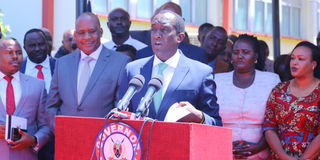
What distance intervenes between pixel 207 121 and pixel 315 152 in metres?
1.71

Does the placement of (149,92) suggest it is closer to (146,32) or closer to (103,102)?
(103,102)

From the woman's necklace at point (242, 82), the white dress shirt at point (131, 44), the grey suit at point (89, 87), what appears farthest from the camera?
the white dress shirt at point (131, 44)

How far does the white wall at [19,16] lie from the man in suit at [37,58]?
17.2 feet

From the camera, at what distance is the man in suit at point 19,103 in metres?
5.72

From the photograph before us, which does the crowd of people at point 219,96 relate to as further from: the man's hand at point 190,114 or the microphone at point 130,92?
the microphone at point 130,92

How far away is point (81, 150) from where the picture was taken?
3.59 metres

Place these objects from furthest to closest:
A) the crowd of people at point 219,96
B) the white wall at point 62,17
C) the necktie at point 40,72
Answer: the white wall at point 62,17 < the necktie at point 40,72 < the crowd of people at point 219,96

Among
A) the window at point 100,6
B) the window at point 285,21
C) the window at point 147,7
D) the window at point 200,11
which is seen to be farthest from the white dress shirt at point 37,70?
the window at point 285,21

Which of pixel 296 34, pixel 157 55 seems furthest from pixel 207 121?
pixel 296 34

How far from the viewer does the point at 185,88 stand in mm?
4367

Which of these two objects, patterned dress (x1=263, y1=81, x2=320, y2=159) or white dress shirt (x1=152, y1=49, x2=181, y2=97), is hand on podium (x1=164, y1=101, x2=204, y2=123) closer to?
white dress shirt (x1=152, y1=49, x2=181, y2=97)

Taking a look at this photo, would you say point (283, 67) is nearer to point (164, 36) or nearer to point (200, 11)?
point (164, 36)

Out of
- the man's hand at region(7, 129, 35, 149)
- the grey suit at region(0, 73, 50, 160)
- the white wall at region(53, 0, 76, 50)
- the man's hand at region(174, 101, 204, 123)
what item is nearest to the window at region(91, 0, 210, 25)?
the white wall at region(53, 0, 76, 50)

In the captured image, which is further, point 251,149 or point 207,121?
point 251,149
